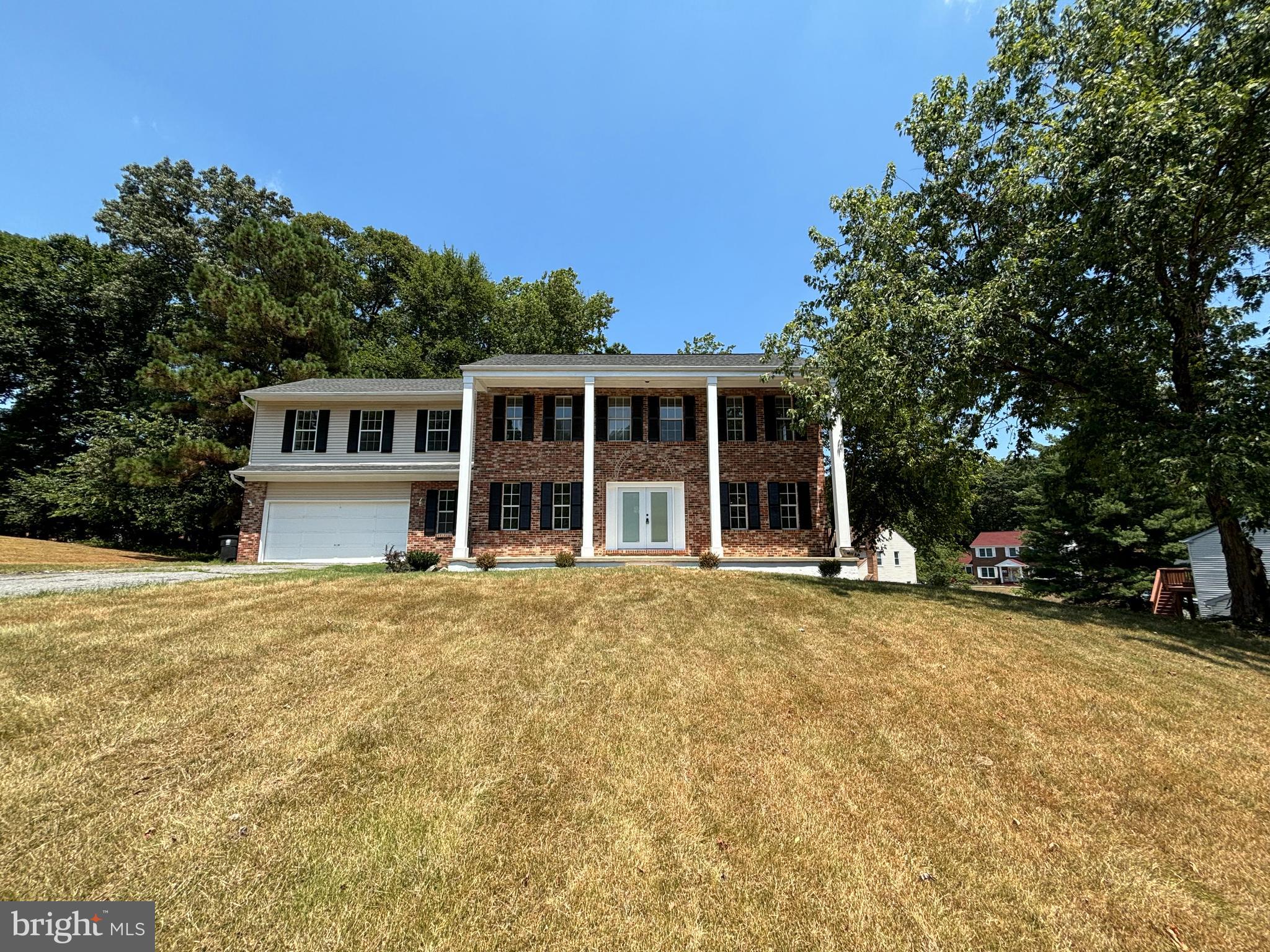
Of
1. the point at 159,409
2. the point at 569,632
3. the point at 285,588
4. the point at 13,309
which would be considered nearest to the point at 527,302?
the point at 159,409

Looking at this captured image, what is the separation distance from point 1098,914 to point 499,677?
4.68 m

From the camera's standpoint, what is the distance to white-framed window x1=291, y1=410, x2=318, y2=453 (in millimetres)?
17984

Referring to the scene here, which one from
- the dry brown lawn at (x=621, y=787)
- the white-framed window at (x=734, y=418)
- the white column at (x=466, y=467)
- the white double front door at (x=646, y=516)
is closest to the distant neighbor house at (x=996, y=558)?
the white-framed window at (x=734, y=418)

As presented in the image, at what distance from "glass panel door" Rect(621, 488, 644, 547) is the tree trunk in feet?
Result: 40.8

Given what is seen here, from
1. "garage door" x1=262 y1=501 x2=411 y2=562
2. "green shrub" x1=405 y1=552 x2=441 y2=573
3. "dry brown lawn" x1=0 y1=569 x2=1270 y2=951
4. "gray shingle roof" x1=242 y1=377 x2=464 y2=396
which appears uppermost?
"gray shingle roof" x1=242 y1=377 x2=464 y2=396

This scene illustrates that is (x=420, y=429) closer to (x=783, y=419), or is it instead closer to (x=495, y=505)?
(x=495, y=505)

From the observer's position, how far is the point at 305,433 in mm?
18062

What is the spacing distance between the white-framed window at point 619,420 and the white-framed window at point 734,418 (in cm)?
298

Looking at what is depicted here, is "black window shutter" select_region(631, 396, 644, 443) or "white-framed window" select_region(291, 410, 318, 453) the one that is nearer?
"black window shutter" select_region(631, 396, 644, 443)

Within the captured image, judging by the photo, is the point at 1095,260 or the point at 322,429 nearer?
the point at 1095,260

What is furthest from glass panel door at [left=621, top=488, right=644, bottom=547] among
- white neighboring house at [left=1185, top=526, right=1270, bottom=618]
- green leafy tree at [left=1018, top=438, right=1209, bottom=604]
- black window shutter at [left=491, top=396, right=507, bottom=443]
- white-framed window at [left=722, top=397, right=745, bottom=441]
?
white neighboring house at [left=1185, top=526, right=1270, bottom=618]

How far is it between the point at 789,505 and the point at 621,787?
44.7ft

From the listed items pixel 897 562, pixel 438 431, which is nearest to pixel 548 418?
pixel 438 431

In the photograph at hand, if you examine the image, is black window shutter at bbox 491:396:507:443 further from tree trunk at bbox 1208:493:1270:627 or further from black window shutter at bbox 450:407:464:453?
tree trunk at bbox 1208:493:1270:627
